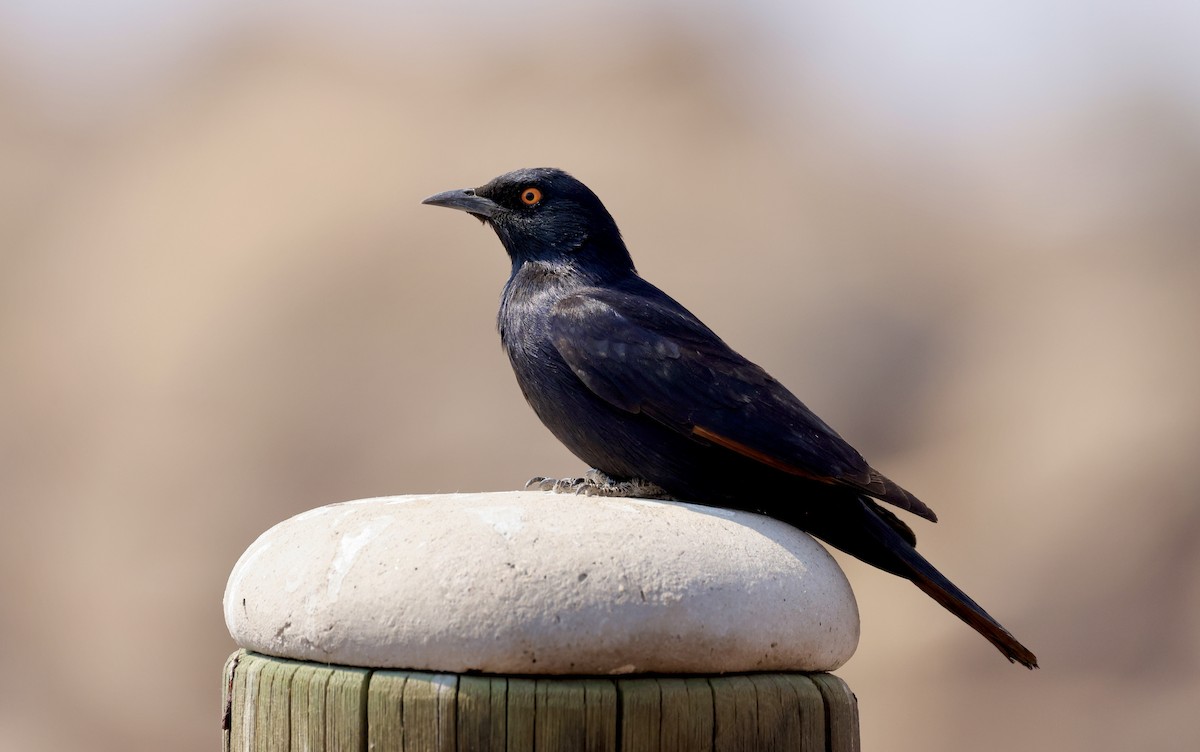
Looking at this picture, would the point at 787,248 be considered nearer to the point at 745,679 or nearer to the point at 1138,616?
the point at 1138,616

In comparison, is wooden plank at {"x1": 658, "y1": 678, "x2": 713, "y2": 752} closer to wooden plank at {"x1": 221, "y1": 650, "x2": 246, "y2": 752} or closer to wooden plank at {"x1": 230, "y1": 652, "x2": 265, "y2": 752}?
wooden plank at {"x1": 230, "y1": 652, "x2": 265, "y2": 752}

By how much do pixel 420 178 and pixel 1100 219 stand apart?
1046 cm

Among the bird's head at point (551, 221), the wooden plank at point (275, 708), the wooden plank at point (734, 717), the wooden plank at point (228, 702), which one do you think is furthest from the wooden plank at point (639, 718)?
the bird's head at point (551, 221)

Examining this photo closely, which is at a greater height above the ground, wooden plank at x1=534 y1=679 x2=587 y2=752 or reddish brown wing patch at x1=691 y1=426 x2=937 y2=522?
reddish brown wing patch at x1=691 y1=426 x2=937 y2=522

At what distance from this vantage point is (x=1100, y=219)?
761 inches

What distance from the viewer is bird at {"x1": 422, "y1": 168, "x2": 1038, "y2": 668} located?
14.3ft

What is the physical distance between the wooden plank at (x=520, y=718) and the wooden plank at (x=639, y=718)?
0.20 meters

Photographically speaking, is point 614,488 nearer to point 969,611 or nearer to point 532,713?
point 969,611

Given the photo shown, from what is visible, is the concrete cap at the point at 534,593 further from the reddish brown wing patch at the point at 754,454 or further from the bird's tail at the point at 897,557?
the bird's tail at the point at 897,557

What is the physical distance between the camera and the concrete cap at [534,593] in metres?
3.10

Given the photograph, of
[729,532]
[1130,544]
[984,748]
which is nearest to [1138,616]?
[1130,544]

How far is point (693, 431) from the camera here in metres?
4.45

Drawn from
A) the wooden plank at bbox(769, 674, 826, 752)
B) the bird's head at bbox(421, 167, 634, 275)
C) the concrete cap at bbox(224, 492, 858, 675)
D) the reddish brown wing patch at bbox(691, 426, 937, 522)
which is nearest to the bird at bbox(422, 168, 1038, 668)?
the reddish brown wing patch at bbox(691, 426, 937, 522)

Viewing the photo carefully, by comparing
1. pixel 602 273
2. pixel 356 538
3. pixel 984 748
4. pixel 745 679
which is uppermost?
pixel 602 273
